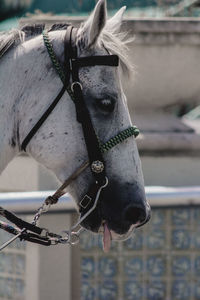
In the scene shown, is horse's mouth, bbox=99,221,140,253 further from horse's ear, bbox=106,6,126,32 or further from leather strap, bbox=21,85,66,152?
horse's ear, bbox=106,6,126,32

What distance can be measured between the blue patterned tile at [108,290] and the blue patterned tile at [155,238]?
377 mm

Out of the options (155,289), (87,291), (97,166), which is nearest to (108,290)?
(87,291)

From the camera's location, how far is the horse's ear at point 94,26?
2363 mm

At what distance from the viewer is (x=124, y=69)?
265 centimetres

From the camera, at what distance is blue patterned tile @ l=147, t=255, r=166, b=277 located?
482 centimetres

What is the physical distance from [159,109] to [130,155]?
2663mm

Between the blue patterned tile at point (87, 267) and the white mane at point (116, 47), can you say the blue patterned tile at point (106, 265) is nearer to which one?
the blue patterned tile at point (87, 267)

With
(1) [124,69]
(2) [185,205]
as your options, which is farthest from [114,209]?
(2) [185,205]

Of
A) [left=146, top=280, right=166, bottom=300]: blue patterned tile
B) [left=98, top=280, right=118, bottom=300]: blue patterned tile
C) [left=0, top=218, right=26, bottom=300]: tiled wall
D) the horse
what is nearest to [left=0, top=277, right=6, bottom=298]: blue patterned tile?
[left=0, top=218, right=26, bottom=300]: tiled wall

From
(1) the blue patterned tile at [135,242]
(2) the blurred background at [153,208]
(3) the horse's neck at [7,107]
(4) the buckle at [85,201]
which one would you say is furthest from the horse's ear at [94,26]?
(1) the blue patterned tile at [135,242]

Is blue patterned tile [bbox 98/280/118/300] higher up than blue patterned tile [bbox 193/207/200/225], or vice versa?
blue patterned tile [bbox 193/207/200/225]

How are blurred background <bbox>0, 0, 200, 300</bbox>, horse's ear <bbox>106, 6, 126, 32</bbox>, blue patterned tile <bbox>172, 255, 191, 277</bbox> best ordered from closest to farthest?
1. horse's ear <bbox>106, 6, 126, 32</bbox>
2. blurred background <bbox>0, 0, 200, 300</bbox>
3. blue patterned tile <bbox>172, 255, 191, 277</bbox>

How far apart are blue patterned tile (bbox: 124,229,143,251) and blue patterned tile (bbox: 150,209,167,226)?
124 millimetres

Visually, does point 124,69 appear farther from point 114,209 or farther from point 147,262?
point 147,262
